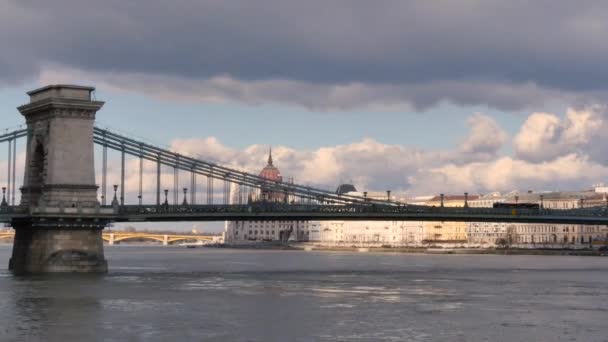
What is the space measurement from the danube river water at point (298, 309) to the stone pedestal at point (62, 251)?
2.25 metres

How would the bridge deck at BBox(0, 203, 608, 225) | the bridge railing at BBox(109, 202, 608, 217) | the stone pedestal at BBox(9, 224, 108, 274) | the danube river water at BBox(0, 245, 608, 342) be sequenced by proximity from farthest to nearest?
the bridge railing at BBox(109, 202, 608, 217) < the bridge deck at BBox(0, 203, 608, 225) < the stone pedestal at BBox(9, 224, 108, 274) < the danube river water at BBox(0, 245, 608, 342)

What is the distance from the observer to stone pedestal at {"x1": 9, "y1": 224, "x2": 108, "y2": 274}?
92375 mm

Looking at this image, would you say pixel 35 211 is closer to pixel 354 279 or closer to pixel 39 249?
pixel 39 249

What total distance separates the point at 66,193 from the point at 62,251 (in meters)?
4.48

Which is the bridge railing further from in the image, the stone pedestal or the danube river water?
the danube river water

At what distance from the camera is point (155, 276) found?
4028 inches

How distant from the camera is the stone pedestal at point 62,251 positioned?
9238cm

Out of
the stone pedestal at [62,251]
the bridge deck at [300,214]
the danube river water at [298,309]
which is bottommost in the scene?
the danube river water at [298,309]

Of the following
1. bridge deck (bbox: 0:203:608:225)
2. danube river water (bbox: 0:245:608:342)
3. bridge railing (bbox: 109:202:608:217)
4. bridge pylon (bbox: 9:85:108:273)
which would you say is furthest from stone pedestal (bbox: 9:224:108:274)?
bridge railing (bbox: 109:202:608:217)

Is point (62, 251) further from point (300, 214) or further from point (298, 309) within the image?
point (298, 309)

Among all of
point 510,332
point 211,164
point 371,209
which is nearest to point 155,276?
point 211,164

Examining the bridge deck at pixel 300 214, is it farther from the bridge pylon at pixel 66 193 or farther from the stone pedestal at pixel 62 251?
the stone pedestal at pixel 62 251

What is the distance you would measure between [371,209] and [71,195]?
32.5 m

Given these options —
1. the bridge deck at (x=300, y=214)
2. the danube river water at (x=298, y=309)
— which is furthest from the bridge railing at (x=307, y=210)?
the danube river water at (x=298, y=309)
